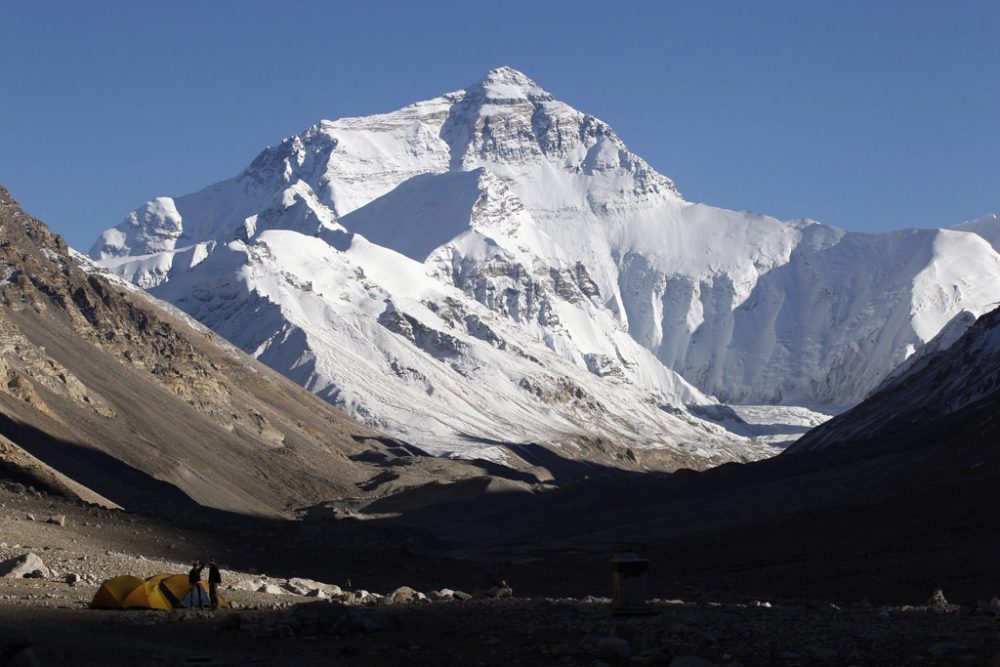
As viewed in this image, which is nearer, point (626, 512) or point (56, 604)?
point (56, 604)

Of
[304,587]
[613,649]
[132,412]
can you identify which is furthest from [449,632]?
[132,412]

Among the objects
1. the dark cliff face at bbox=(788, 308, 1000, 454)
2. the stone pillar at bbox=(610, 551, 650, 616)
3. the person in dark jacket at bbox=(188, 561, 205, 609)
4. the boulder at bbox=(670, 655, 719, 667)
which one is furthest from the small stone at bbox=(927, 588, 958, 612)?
the dark cliff face at bbox=(788, 308, 1000, 454)

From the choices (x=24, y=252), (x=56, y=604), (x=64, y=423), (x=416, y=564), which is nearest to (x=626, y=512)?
(x=64, y=423)

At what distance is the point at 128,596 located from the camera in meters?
31.7

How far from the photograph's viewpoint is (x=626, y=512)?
12206 centimetres

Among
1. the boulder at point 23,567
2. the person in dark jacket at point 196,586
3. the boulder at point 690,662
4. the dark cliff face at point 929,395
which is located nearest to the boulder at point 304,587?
the boulder at point 23,567

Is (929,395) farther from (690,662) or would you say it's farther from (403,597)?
(690,662)

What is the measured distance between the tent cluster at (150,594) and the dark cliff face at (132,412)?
138 feet

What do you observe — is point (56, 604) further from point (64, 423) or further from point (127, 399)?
point (127, 399)

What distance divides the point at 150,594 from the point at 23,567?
496 cm

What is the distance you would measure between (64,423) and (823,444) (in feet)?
293

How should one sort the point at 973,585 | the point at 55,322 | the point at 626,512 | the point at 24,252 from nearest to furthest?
the point at 973,585, the point at 626,512, the point at 55,322, the point at 24,252

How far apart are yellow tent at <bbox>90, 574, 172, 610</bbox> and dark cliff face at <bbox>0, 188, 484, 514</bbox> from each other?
140 ft

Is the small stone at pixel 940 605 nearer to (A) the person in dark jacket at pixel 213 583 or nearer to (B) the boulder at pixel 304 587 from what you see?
(B) the boulder at pixel 304 587
